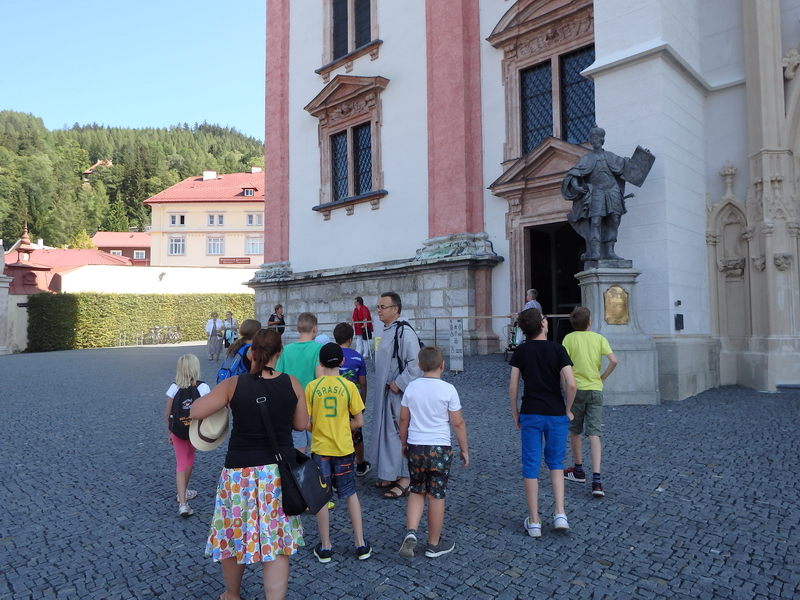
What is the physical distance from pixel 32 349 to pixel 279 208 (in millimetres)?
16394

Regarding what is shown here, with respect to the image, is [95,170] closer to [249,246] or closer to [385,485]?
[249,246]

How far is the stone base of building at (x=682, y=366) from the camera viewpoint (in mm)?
8945

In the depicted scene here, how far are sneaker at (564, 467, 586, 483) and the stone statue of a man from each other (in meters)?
4.58

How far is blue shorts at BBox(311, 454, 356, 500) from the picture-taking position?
391 centimetres

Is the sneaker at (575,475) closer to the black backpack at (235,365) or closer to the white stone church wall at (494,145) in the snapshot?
the black backpack at (235,365)

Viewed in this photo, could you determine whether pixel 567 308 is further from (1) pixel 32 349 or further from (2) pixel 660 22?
(1) pixel 32 349

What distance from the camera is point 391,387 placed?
4.91m

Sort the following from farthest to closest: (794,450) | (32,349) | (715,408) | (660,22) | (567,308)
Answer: (32,349) → (567,308) → (660,22) → (715,408) → (794,450)

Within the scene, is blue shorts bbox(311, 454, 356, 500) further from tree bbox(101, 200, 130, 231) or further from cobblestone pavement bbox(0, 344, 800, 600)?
tree bbox(101, 200, 130, 231)

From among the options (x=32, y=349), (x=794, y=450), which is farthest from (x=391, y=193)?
(x=32, y=349)

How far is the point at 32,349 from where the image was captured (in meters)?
28.2

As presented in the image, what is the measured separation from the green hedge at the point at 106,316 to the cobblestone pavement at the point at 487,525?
23938 millimetres

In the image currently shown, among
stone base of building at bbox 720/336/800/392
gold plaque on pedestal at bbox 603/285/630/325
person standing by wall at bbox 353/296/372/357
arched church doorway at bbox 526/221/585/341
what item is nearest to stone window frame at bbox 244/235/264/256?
person standing by wall at bbox 353/296/372/357

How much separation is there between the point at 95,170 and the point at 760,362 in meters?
106
